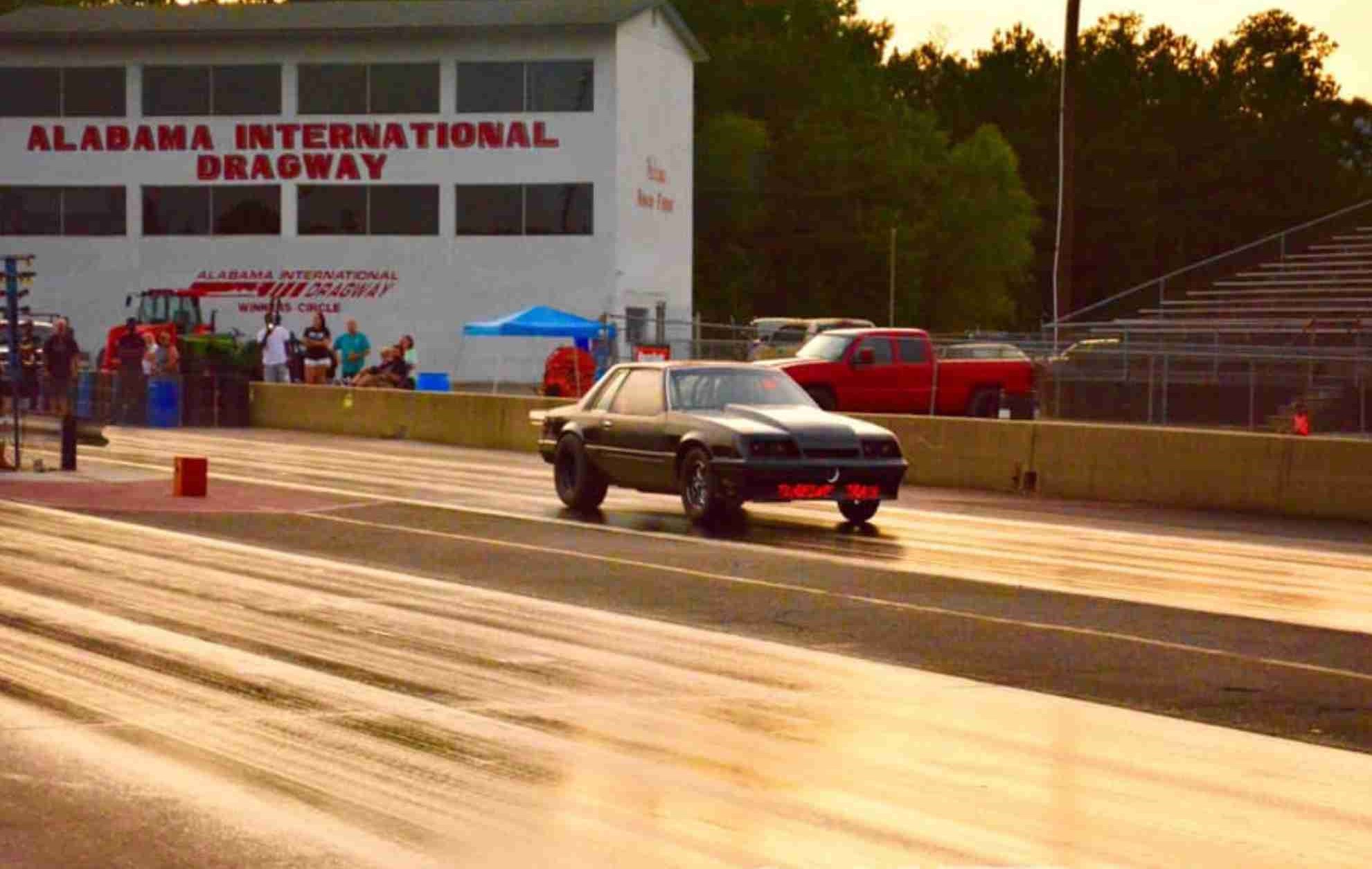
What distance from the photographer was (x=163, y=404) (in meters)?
44.9

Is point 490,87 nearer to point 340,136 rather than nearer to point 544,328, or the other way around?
point 340,136

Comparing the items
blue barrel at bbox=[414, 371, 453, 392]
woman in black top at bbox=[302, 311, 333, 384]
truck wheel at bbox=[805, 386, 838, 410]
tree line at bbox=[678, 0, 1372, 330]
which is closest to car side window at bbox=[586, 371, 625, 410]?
truck wheel at bbox=[805, 386, 838, 410]

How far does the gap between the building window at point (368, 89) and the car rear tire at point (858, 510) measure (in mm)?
50631

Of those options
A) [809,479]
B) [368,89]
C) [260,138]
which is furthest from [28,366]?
[260,138]

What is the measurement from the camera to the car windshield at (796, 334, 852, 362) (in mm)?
39906

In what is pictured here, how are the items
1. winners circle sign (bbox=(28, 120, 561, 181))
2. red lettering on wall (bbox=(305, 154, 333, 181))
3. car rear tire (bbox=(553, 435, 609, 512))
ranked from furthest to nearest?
red lettering on wall (bbox=(305, 154, 333, 181)) → winners circle sign (bbox=(28, 120, 561, 181)) → car rear tire (bbox=(553, 435, 609, 512))

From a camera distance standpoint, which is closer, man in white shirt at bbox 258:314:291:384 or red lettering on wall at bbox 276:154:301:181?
man in white shirt at bbox 258:314:291:384

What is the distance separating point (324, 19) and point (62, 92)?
9.09m

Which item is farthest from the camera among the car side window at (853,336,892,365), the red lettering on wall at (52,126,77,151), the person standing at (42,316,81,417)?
the red lettering on wall at (52,126,77,151)

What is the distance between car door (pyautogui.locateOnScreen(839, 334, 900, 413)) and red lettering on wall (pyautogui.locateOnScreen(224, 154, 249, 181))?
1453 inches

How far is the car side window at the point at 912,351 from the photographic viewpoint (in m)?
40.9

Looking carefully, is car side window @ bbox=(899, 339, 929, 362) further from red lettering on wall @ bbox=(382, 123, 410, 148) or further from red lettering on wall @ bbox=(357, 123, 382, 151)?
red lettering on wall @ bbox=(357, 123, 382, 151)

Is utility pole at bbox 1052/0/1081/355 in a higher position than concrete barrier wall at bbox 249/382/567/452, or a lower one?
higher

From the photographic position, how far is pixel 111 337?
48.0 metres
